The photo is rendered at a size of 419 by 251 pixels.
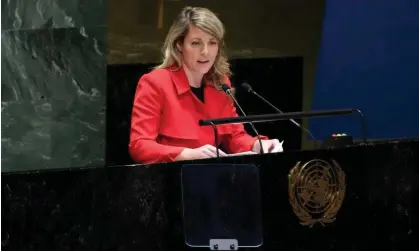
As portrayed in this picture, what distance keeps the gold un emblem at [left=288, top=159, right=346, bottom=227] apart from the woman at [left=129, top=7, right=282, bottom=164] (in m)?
0.62

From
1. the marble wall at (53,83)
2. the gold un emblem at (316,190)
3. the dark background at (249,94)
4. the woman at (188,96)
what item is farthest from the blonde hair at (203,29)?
the gold un emblem at (316,190)

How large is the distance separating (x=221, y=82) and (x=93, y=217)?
4.11 feet

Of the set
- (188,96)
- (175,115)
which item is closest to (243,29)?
(188,96)

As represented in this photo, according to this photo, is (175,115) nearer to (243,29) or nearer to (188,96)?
(188,96)

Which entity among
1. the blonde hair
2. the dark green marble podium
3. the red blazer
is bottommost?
the dark green marble podium

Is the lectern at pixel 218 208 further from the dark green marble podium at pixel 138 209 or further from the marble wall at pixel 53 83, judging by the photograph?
the marble wall at pixel 53 83

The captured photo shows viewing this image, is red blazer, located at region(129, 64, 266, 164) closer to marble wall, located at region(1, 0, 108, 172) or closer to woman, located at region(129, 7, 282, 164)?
woman, located at region(129, 7, 282, 164)

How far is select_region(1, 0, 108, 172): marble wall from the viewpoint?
448 cm

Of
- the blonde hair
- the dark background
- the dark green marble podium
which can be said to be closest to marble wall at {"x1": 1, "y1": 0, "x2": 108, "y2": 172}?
the dark background

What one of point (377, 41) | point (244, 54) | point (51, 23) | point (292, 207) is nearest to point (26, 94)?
point (51, 23)

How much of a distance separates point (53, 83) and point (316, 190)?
7.35ft

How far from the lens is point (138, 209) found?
2.59 m

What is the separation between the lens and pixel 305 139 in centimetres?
444

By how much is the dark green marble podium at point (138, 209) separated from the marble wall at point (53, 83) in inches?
75.5
